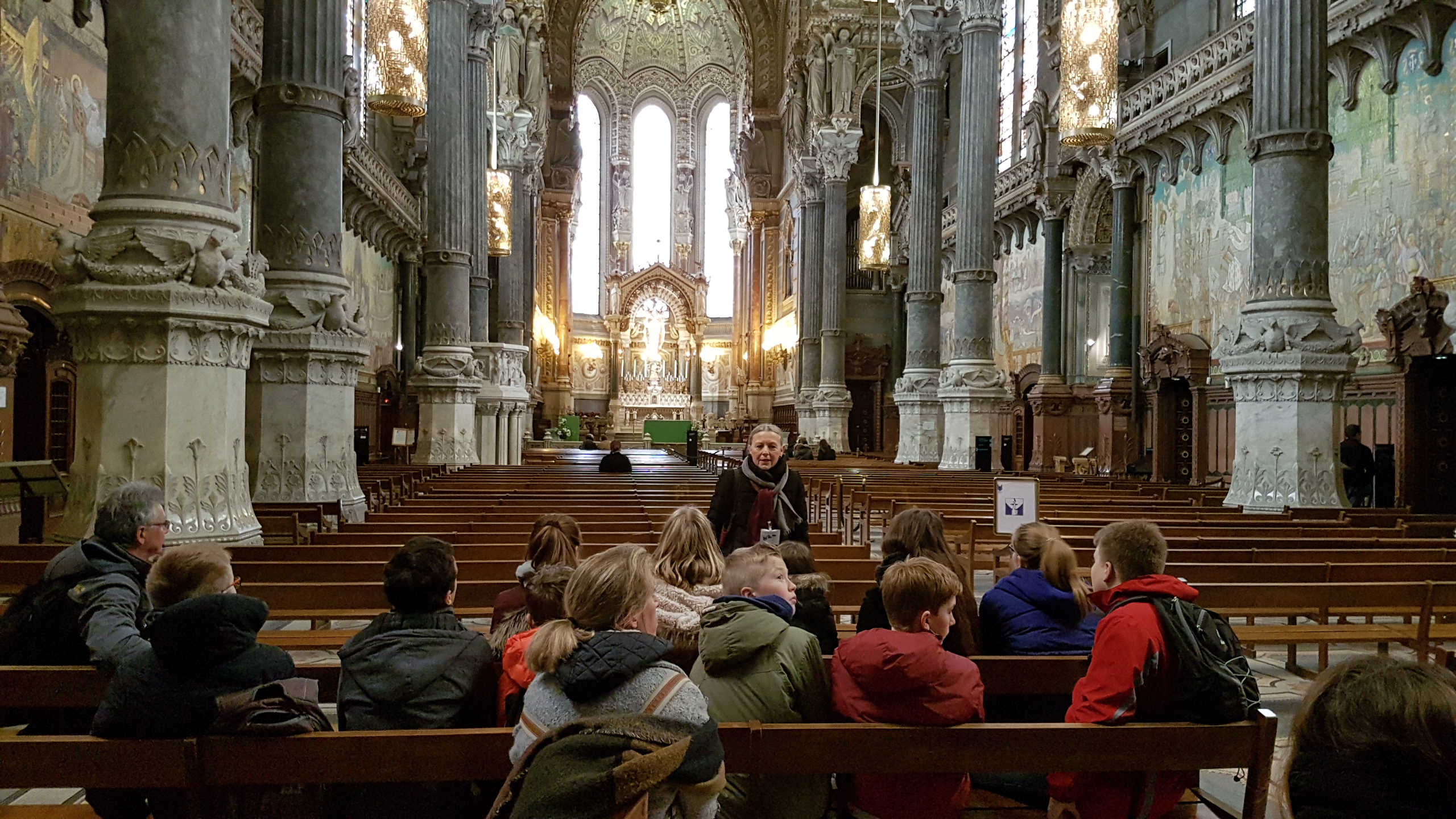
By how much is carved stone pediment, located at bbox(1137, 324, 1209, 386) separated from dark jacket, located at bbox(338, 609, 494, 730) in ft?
55.6

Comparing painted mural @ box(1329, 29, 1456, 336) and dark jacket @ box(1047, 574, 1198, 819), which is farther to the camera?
painted mural @ box(1329, 29, 1456, 336)

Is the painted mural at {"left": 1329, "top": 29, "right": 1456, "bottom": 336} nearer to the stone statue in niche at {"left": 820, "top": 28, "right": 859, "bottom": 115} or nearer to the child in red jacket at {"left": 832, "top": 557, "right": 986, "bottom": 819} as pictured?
the child in red jacket at {"left": 832, "top": 557, "right": 986, "bottom": 819}

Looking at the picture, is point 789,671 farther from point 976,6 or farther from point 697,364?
point 697,364

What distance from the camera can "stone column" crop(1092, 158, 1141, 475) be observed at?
19938mm

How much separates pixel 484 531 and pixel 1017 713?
494 centimetres

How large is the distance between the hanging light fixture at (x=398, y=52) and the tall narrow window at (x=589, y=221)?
31.8 m

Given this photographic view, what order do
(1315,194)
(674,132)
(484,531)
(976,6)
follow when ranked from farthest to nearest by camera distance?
1. (674,132)
2. (976,6)
3. (1315,194)
4. (484,531)

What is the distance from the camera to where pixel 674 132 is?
46.2m

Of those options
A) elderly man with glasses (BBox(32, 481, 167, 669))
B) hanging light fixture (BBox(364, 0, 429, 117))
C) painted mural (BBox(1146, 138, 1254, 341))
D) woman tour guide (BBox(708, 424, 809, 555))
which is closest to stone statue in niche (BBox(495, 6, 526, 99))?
hanging light fixture (BBox(364, 0, 429, 117))

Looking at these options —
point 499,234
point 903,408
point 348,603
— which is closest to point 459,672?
point 348,603

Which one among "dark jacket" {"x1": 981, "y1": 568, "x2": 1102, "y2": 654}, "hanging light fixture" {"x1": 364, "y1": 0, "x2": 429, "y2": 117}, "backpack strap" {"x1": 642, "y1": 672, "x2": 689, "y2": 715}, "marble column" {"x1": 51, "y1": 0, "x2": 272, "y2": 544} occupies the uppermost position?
"hanging light fixture" {"x1": 364, "y1": 0, "x2": 429, "y2": 117}

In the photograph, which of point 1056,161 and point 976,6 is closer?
point 976,6

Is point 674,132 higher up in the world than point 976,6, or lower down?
higher up

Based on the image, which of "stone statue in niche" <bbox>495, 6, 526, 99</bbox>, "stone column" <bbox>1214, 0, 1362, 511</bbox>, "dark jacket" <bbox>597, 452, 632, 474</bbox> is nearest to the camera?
"stone column" <bbox>1214, 0, 1362, 511</bbox>
